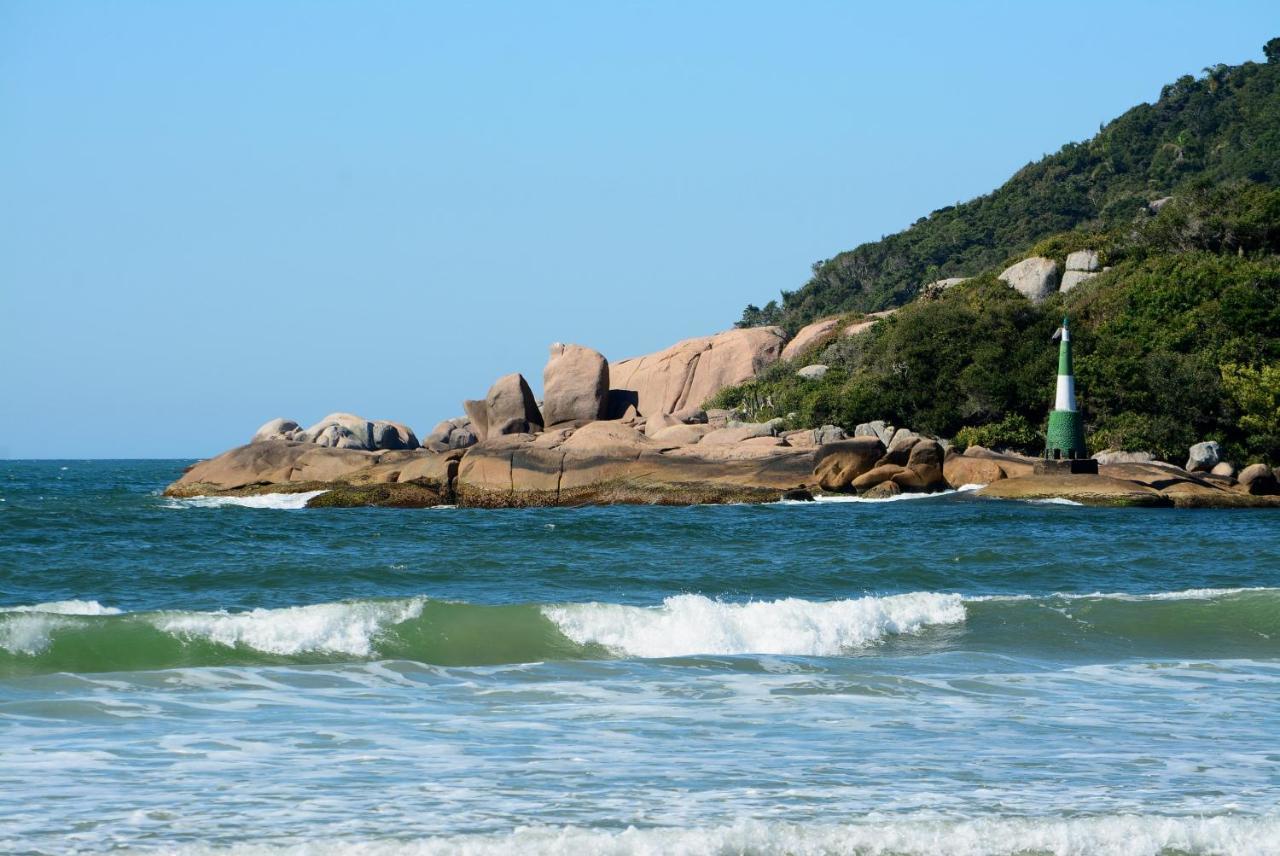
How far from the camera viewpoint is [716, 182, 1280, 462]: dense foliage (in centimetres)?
4256

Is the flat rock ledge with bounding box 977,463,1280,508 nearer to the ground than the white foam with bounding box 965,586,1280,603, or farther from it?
farther from it

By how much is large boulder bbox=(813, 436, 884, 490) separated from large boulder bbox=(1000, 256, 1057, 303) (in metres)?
19.4

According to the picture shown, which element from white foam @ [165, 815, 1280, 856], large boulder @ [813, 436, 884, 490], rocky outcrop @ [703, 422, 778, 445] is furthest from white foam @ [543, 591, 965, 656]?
rocky outcrop @ [703, 422, 778, 445]

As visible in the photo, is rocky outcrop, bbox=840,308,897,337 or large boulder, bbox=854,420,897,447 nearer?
large boulder, bbox=854,420,897,447

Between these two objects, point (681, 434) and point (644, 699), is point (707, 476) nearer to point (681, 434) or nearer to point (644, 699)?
point (681, 434)

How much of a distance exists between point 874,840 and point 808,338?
49.5 m

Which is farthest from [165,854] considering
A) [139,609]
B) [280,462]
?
[280,462]

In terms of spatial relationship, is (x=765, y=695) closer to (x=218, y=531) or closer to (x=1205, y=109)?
(x=218, y=531)

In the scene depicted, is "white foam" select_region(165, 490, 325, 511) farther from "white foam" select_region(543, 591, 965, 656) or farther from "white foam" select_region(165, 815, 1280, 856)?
"white foam" select_region(165, 815, 1280, 856)

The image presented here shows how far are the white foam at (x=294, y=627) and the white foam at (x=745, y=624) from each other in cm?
213

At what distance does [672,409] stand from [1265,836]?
4419cm

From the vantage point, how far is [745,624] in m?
16.7

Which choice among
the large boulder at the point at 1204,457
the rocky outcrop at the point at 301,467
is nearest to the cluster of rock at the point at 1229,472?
the large boulder at the point at 1204,457

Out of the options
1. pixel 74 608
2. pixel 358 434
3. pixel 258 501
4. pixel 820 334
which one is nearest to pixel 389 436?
pixel 358 434
